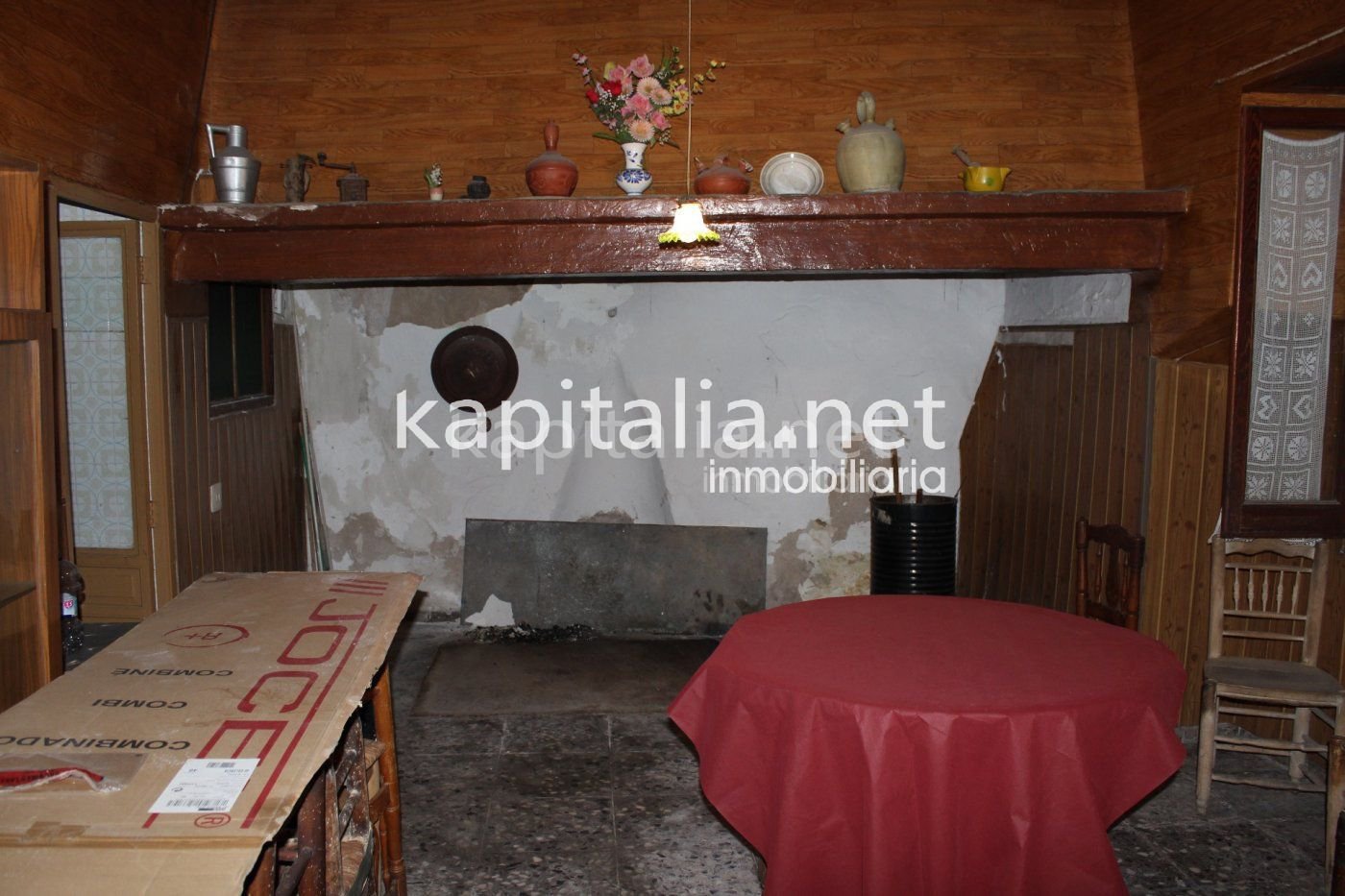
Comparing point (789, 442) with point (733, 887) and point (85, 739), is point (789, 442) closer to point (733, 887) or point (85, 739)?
point (733, 887)

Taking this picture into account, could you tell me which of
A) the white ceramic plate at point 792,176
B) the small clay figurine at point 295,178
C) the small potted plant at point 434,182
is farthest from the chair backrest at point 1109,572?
the small clay figurine at point 295,178

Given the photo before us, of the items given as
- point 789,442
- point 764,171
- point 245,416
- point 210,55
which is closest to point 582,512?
point 789,442

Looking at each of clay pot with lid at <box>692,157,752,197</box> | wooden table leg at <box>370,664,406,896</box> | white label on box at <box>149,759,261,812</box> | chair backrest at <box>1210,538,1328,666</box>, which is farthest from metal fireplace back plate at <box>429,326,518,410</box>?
white label on box at <box>149,759,261,812</box>

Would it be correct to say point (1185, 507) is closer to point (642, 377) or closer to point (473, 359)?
point (642, 377)

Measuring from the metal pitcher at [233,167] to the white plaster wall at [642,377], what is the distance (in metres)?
1.66

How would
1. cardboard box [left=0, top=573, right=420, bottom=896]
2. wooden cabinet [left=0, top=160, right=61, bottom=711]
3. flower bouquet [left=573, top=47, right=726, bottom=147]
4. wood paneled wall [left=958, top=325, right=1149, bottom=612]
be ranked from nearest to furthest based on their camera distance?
cardboard box [left=0, top=573, right=420, bottom=896] < wooden cabinet [left=0, top=160, right=61, bottom=711] < flower bouquet [left=573, top=47, right=726, bottom=147] < wood paneled wall [left=958, top=325, right=1149, bottom=612]

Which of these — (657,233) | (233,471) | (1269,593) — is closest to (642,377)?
(657,233)

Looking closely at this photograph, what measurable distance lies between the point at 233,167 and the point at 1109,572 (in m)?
4.18

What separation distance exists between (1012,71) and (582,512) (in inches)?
132

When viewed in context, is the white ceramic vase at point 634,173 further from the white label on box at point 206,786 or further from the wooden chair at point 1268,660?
the white label on box at point 206,786

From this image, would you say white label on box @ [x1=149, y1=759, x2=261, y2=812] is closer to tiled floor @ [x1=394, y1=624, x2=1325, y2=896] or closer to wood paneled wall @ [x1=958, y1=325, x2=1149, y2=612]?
tiled floor @ [x1=394, y1=624, x2=1325, y2=896]

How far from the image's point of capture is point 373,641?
8.09ft

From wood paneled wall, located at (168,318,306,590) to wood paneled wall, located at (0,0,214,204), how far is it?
73cm

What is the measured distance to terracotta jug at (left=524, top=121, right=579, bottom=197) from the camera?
4148 millimetres
